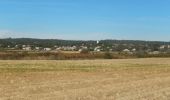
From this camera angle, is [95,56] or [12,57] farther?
[95,56]

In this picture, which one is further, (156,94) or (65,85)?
(65,85)

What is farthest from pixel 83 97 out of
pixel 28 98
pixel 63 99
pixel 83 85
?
pixel 83 85

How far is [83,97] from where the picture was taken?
18062mm

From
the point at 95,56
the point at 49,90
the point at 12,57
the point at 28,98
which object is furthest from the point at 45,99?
the point at 95,56

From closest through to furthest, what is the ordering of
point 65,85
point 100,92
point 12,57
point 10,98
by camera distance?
point 10,98 < point 100,92 < point 65,85 < point 12,57

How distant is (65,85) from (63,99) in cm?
567

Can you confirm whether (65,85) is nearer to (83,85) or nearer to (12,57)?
(83,85)

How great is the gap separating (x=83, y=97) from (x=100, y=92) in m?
2.14

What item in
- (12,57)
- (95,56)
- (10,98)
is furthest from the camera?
(95,56)

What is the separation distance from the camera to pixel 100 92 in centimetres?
2008

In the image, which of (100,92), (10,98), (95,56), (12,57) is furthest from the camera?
(95,56)

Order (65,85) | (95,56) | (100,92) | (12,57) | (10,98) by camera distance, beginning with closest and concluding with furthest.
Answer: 1. (10,98)
2. (100,92)
3. (65,85)
4. (12,57)
5. (95,56)

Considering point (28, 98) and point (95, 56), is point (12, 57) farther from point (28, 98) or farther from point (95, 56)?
point (28, 98)

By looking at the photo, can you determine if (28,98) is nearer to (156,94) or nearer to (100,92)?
(100,92)
